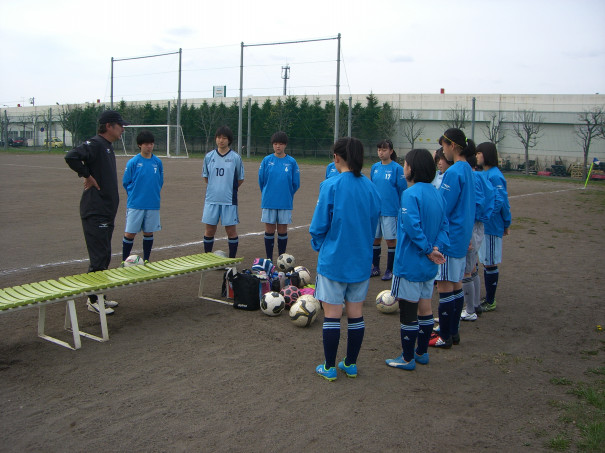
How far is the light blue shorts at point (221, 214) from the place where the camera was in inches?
321

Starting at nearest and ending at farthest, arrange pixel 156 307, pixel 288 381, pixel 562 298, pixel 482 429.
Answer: pixel 482 429 → pixel 288 381 → pixel 156 307 → pixel 562 298

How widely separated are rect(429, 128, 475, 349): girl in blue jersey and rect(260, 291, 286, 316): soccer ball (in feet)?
6.22

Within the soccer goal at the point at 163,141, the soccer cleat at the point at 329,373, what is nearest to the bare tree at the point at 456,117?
the soccer goal at the point at 163,141

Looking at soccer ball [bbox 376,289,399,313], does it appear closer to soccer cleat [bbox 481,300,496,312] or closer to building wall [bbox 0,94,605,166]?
soccer cleat [bbox 481,300,496,312]

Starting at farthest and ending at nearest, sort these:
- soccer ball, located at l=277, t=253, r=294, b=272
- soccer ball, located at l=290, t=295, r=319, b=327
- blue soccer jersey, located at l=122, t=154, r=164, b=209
Answer: 1. soccer ball, located at l=277, t=253, r=294, b=272
2. blue soccer jersey, located at l=122, t=154, r=164, b=209
3. soccer ball, located at l=290, t=295, r=319, b=327

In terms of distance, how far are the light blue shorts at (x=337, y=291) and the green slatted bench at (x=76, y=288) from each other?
223 cm

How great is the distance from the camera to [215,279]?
8008 millimetres

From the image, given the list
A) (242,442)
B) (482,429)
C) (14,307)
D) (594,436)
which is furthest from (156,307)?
(594,436)

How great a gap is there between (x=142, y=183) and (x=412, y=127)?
40.6 metres

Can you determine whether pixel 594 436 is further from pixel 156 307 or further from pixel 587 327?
pixel 156 307

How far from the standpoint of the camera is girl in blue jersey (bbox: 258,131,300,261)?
8406mm

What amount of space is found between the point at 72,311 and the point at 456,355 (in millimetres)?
3707

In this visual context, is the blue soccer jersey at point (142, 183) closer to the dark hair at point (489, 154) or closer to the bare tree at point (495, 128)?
the dark hair at point (489, 154)

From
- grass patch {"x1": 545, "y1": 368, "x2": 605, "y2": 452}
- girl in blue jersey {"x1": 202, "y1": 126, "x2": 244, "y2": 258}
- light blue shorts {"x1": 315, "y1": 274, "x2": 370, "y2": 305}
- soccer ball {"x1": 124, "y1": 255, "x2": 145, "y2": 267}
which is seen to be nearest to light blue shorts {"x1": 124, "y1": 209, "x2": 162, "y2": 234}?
soccer ball {"x1": 124, "y1": 255, "x2": 145, "y2": 267}
